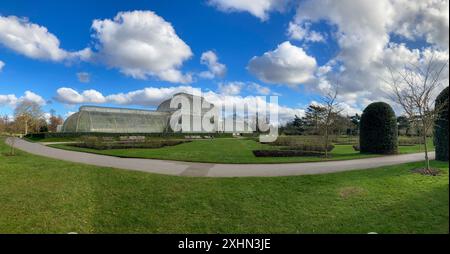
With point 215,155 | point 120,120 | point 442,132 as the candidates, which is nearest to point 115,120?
point 120,120

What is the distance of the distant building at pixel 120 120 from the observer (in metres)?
47.2

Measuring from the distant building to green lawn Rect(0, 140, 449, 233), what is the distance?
4257 cm

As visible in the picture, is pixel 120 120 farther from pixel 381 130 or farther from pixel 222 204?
pixel 222 204

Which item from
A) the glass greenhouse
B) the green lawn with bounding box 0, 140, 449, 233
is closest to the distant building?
the glass greenhouse

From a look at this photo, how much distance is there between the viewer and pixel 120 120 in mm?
52000

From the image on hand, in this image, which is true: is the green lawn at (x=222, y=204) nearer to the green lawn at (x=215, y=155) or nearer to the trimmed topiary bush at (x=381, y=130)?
the green lawn at (x=215, y=155)

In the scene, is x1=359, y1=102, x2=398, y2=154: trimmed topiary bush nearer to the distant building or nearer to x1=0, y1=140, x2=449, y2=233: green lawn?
x1=0, y1=140, x2=449, y2=233: green lawn

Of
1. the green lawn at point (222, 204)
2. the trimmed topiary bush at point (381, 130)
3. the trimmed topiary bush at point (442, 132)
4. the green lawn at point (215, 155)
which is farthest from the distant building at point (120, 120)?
the trimmed topiary bush at point (442, 132)

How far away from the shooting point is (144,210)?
18.3 feet

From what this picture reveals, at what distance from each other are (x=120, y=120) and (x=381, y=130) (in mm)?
46511
